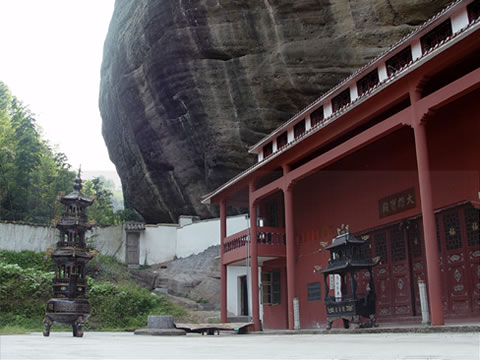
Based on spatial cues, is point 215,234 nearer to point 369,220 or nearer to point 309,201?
point 309,201

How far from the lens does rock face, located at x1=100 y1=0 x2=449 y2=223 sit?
18531 millimetres

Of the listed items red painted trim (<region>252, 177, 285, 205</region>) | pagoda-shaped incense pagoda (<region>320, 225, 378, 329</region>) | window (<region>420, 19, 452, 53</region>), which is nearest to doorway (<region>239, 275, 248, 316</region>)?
red painted trim (<region>252, 177, 285, 205</region>)

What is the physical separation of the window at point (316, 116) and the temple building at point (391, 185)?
0.03m

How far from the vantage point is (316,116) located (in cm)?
1405

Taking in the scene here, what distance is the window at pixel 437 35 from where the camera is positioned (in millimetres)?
9938

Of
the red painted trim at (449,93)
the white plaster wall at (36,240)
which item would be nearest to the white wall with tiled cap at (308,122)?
the red painted trim at (449,93)

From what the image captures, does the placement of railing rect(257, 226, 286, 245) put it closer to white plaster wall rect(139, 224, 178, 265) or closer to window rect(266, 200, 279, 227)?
window rect(266, 200, 279, 227)

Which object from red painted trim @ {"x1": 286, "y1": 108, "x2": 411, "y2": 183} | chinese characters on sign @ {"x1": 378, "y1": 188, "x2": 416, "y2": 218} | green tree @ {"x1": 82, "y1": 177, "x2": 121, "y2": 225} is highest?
green tree @ {"x1": 82, "y1": 177, "x2": 121, "y2": 225}

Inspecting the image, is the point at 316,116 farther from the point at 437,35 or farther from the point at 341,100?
the point at 437,35

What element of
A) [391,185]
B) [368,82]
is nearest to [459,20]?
[368,82]

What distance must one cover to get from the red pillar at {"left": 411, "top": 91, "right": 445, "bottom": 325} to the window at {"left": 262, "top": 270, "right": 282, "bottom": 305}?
862 centimetres

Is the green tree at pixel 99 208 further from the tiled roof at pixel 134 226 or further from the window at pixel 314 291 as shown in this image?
the window at pixel 314 291

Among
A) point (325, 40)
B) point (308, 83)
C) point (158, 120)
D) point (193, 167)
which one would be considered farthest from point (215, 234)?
point (325, 40)

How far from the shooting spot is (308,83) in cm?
1994
